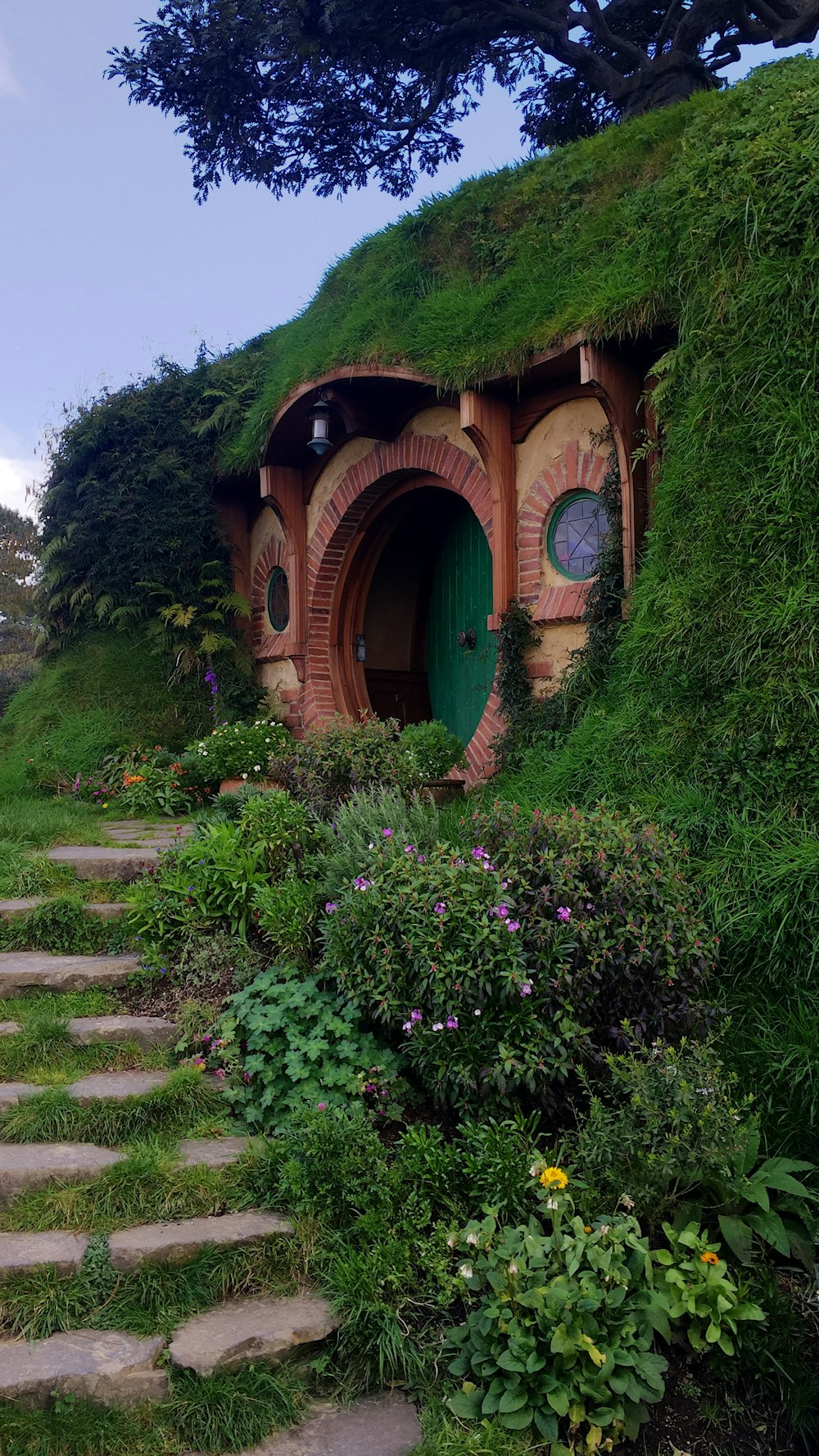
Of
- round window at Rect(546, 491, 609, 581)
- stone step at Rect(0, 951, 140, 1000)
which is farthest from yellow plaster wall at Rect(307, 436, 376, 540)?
stone step at Rect(0, 951, 140, 1000)

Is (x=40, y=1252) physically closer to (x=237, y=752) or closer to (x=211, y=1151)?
(x=211, y=1151)

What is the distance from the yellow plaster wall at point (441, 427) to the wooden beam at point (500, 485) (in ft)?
1.29

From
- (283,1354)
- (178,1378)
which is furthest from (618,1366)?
(178,1378)

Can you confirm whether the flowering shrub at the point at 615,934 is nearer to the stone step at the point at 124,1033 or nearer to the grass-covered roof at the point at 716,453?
the grass-covered roof at the point at 716,453

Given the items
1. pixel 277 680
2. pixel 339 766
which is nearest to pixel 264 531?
pixel 277 680

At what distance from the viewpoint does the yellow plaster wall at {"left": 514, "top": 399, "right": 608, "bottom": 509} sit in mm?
5984

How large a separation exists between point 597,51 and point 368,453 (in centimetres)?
643

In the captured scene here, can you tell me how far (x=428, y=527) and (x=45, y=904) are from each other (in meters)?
5.14

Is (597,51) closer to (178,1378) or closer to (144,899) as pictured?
(144,899)

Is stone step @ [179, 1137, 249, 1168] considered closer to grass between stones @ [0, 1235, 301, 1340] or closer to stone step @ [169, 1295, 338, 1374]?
grass between stones @ [0, 1235, 301, 1340]

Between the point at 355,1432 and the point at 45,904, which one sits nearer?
the point at 355,1432

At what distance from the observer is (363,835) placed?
13.9ft

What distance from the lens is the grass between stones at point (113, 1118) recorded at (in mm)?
3303

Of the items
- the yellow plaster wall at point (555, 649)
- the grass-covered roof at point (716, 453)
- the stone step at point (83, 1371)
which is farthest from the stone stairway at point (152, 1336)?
the yellow plaster wall at point (555, 649)
